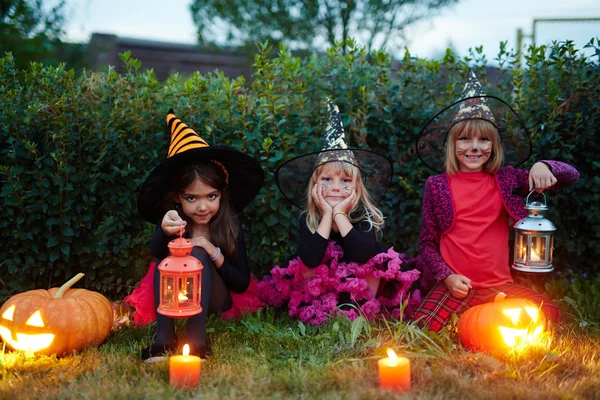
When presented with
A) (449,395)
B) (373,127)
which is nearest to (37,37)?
(373,127)

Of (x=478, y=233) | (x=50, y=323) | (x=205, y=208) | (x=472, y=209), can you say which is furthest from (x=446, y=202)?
(x=50, y=323)

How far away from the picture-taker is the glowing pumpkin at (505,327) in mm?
3115

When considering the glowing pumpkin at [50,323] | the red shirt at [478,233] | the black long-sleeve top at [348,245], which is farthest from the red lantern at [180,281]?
the red shirt at [478,233]

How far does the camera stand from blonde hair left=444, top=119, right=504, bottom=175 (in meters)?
3.80

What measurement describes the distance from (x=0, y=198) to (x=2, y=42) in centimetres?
685

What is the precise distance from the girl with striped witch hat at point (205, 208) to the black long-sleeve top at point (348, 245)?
0.43 m

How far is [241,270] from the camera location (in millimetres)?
3754

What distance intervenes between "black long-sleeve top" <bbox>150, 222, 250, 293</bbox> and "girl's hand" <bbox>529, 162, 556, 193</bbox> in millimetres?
1942

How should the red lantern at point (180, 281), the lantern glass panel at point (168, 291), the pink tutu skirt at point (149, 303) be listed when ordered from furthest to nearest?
the pink tutu skirt at point (149, 303), the lantern glass panel at point (168, 291), the red lantern at point (180, 281)

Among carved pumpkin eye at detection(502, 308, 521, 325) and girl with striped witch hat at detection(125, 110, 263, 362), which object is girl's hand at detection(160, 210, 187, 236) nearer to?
girl with striped witch hat at detection(125, 110, 263, 362)

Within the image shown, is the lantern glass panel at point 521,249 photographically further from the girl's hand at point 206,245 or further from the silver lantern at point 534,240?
the girl's hand at point 206,245

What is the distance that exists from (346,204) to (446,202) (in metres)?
0.71

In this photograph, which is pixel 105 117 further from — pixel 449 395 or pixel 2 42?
pixel 2 42

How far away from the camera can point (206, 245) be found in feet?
11.5
